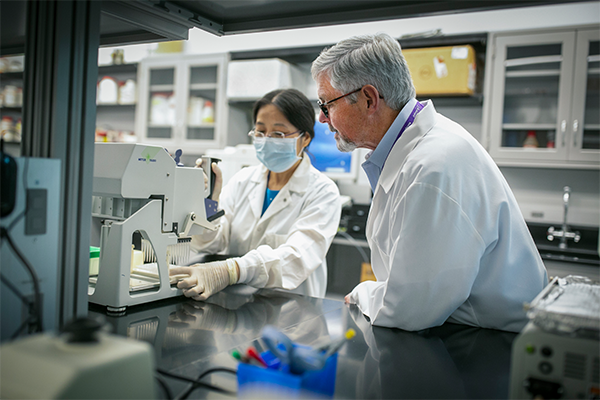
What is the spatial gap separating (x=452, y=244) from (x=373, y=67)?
1.72 feet

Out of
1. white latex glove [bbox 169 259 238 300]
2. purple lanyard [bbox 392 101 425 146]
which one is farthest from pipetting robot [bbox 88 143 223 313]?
purple lanyard [bbox 392 101 425 146]

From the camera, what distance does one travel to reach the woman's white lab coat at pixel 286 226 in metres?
1.57

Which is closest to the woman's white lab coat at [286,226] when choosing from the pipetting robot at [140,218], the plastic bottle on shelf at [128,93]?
the pipetting robot at [140,218]

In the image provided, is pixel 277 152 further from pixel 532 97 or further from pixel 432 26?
pixel 432 26

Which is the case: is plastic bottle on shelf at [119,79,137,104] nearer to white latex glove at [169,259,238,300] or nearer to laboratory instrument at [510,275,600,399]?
white latex glove at [169,259,238,300]

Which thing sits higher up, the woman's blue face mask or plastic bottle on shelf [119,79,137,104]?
plastic bottle on shelf [119,79,137,104]

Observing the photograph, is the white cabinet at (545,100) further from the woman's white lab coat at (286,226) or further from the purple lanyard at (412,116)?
the purple lanyard at (412,116)

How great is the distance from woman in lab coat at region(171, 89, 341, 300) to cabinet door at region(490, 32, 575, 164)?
1.77 meters

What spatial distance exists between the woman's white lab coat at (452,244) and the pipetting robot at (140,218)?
0.56 metres

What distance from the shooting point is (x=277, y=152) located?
1.88 m

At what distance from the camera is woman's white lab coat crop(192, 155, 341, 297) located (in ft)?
5.16

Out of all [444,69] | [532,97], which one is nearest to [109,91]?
[444,69]

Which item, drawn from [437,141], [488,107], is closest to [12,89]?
[488,107]

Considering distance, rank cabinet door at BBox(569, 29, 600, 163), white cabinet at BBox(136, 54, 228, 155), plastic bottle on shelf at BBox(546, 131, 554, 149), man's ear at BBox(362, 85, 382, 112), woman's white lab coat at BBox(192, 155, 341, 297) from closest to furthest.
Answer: man's ear at BBox(362, 85, 382, 112)
woman's white lab coat at BBox(192, 155, 341, 297)
cabinet door at BBox(569, 29, 600, 163)
plastic bottle on shelf at BBox(546, 131, 554, 149)
white cabinet at BBox(136, 54, 228, 155)
